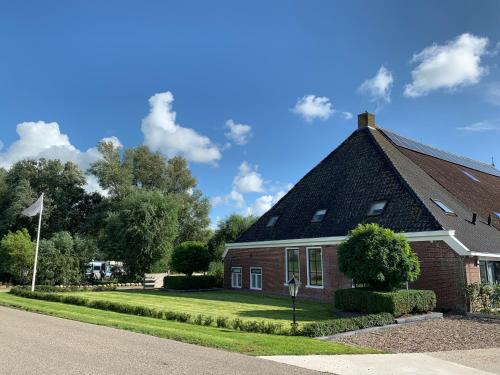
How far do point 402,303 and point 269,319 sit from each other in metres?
4.34

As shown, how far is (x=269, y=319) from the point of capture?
1431 cm

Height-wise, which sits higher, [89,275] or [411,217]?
[411,217]

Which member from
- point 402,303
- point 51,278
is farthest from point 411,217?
point 51,278

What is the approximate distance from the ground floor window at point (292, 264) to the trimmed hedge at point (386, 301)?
5.96 metres

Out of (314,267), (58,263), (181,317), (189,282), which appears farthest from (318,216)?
(58,263)

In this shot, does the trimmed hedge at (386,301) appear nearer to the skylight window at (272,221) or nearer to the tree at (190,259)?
the skylight window at (272,221)

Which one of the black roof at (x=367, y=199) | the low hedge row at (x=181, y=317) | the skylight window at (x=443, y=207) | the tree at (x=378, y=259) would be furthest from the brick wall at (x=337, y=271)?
the low hedge row at (x=181, y=317)

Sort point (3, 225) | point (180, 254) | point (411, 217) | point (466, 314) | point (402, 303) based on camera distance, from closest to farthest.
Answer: point (402, 303) < point (466, 314) < point (411, 217) < point (180, 254) < point (3, 225)

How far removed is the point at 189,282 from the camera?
2728cm

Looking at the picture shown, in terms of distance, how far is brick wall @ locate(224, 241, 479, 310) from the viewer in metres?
16.3

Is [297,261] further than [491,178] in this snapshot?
No

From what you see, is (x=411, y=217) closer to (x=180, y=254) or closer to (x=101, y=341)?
(x=101, y=341)

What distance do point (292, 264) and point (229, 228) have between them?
19.5 m

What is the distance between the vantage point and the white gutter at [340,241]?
637 inches
